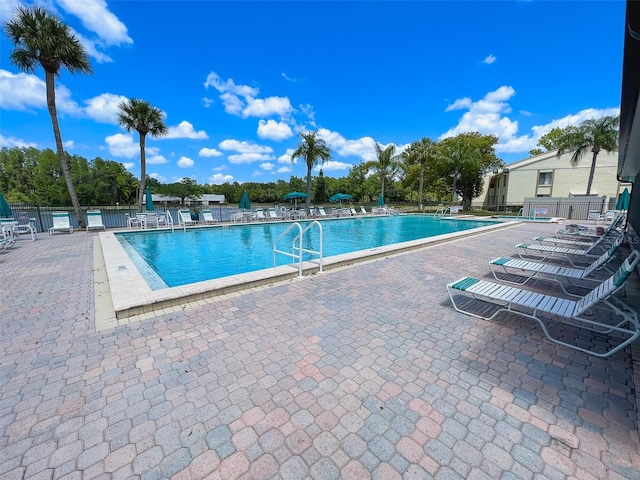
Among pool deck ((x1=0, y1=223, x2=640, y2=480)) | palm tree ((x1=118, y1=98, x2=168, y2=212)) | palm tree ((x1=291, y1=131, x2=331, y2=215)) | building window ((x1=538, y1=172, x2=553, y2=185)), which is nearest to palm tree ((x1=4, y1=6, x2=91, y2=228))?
palm tree ((x1=118, y1=98, x2=168, y2=212))

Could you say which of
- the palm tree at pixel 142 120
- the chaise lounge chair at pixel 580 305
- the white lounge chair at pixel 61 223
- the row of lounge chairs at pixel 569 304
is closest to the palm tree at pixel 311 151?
the palm tree at pixel 142 120

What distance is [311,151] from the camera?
2292cm

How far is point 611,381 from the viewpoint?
7.58ft

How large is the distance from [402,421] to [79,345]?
3.40m

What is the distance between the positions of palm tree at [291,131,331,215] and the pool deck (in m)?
20.4

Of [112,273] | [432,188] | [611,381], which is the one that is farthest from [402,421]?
[432,188]

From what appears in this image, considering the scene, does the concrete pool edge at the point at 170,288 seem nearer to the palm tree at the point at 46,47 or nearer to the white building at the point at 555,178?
the palm tree at the point at 46,47

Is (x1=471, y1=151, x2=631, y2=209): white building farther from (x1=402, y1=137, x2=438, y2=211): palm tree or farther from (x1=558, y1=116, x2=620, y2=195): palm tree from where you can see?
(x1=402, y1=137, x2=438, y2=211): palm tree

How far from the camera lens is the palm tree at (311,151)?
2278 cm

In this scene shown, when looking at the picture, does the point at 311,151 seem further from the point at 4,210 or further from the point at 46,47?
the point at 4,210

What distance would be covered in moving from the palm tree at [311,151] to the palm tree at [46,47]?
14087 mm

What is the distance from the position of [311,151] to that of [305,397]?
22.7 m

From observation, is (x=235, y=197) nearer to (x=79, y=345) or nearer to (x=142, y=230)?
(x=142, y=230)

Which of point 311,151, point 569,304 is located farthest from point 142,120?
point 569,304
